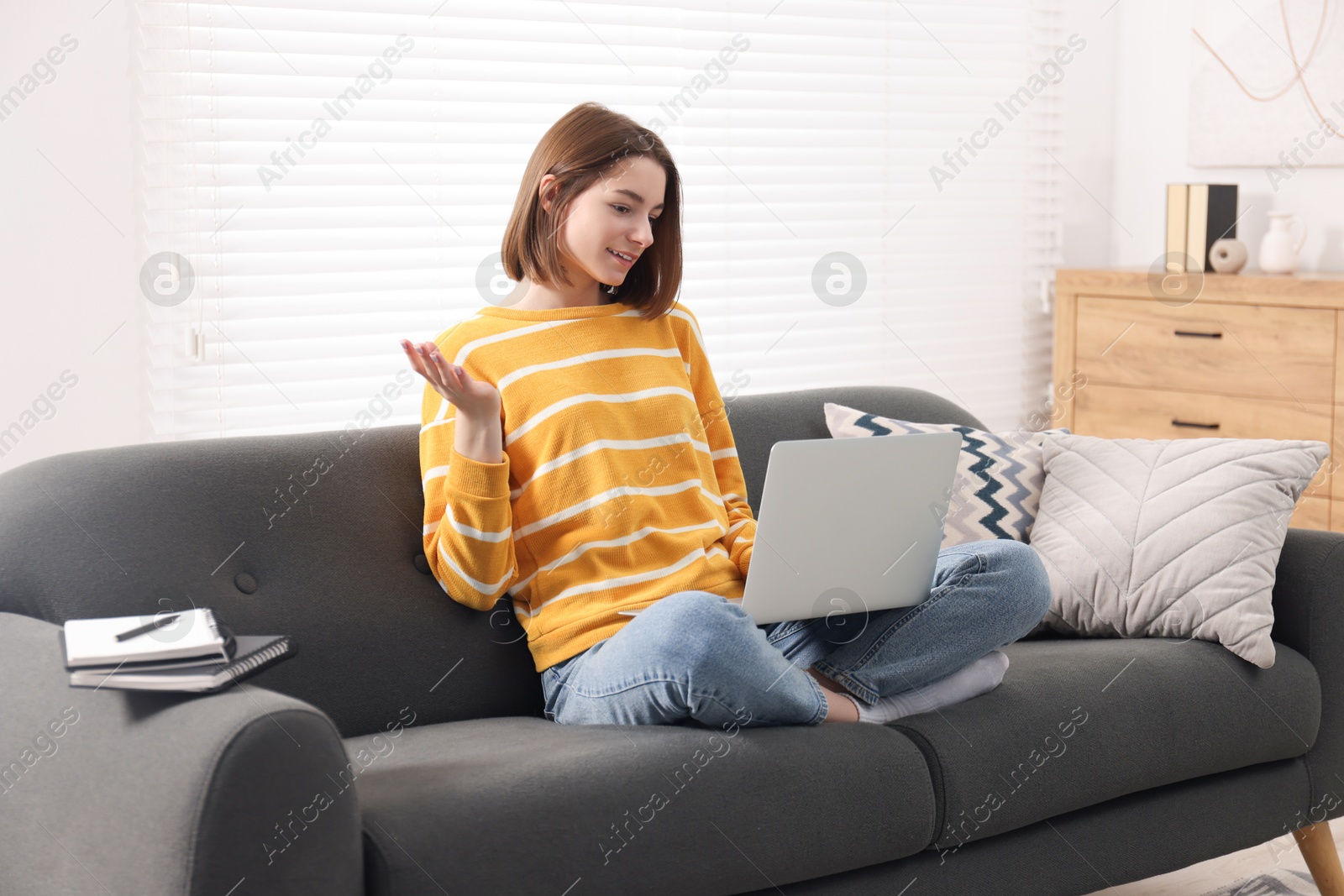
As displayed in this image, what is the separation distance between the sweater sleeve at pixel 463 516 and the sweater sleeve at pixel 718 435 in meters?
0.37

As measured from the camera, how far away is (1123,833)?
1795 millimetres

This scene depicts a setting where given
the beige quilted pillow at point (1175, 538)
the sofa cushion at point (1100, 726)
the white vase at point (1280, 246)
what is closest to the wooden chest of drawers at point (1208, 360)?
the white vase at point (1280, 246)

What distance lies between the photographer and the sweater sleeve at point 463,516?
1635 millimetres

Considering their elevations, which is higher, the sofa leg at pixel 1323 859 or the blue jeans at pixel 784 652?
the blue jeans at pixel 784 652

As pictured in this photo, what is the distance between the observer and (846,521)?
1557mm

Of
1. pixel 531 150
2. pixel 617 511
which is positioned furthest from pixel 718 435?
pixel 531 150

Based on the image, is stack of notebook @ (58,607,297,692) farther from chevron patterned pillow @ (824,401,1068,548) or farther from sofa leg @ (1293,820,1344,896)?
sofa leg @ (1293,820,1344,896)

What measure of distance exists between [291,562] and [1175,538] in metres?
1.38

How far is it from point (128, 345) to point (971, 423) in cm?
172

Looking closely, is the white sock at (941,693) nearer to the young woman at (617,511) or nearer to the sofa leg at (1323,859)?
the young woman at (617,511)

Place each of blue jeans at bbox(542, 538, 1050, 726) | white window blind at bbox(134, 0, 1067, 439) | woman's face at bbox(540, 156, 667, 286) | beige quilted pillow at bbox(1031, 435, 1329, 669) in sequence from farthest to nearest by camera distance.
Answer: white window blind at bbox(134, 0, 1067, 439)
beige quilted pillow at bbox(1031, 435, 1329, 669)
woman's face at bbox(540, 156, 667, 286)
blue jeans at bbox(542, 538, 1050, 726)

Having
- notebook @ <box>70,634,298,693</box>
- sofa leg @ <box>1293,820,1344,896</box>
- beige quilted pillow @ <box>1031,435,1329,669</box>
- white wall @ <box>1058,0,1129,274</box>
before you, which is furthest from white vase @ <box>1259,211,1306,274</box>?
notebook @ <box>70,634,298,693</box>

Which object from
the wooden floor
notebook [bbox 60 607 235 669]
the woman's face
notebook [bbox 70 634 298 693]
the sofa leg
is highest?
the woman's face

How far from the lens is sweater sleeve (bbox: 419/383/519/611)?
163cm
